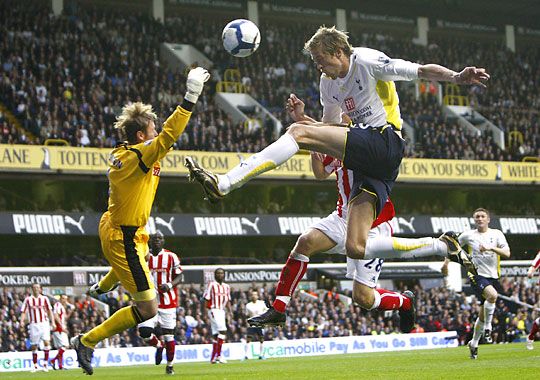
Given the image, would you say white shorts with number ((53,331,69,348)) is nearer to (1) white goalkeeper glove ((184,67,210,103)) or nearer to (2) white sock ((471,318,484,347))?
(2) white sock ((471,318,484,347))

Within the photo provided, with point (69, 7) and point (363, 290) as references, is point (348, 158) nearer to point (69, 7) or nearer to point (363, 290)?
point (363, 290)

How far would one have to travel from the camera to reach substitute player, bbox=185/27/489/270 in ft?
28.4

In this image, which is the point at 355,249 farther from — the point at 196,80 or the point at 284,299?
the point at 196,80

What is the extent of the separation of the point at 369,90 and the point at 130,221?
10.1 ft

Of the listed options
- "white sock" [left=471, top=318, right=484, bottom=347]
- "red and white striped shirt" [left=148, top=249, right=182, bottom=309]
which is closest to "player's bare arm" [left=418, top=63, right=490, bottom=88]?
"white sock" [left=471, top=318, right=484, bottom=347]

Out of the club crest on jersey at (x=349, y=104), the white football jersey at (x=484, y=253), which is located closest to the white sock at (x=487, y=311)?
the white football jersey at (x=484, y=253)

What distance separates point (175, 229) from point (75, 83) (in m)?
7.30

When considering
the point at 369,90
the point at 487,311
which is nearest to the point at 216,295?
the point at 487,311

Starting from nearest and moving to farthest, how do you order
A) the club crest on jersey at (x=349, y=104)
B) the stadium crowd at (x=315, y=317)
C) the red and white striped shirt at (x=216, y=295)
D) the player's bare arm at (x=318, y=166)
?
the club crest on jersey at (x=349, y=104) → the player's bare arm at (x=318, y=166) → the red and white striped shirt at (x=216, y=295) → the stadium crowd at (x=315, y=317)

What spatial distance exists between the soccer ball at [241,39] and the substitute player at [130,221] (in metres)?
1.74

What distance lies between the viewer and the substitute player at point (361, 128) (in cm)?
866

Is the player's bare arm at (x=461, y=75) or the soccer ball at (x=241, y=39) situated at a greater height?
the soccer ball at (x=241, y=39)

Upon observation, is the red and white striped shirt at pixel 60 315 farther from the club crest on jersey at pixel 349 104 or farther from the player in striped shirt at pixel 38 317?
the club crest on jersey at pixel 349 104

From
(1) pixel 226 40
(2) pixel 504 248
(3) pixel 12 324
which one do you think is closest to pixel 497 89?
(3) pixel 12 324
